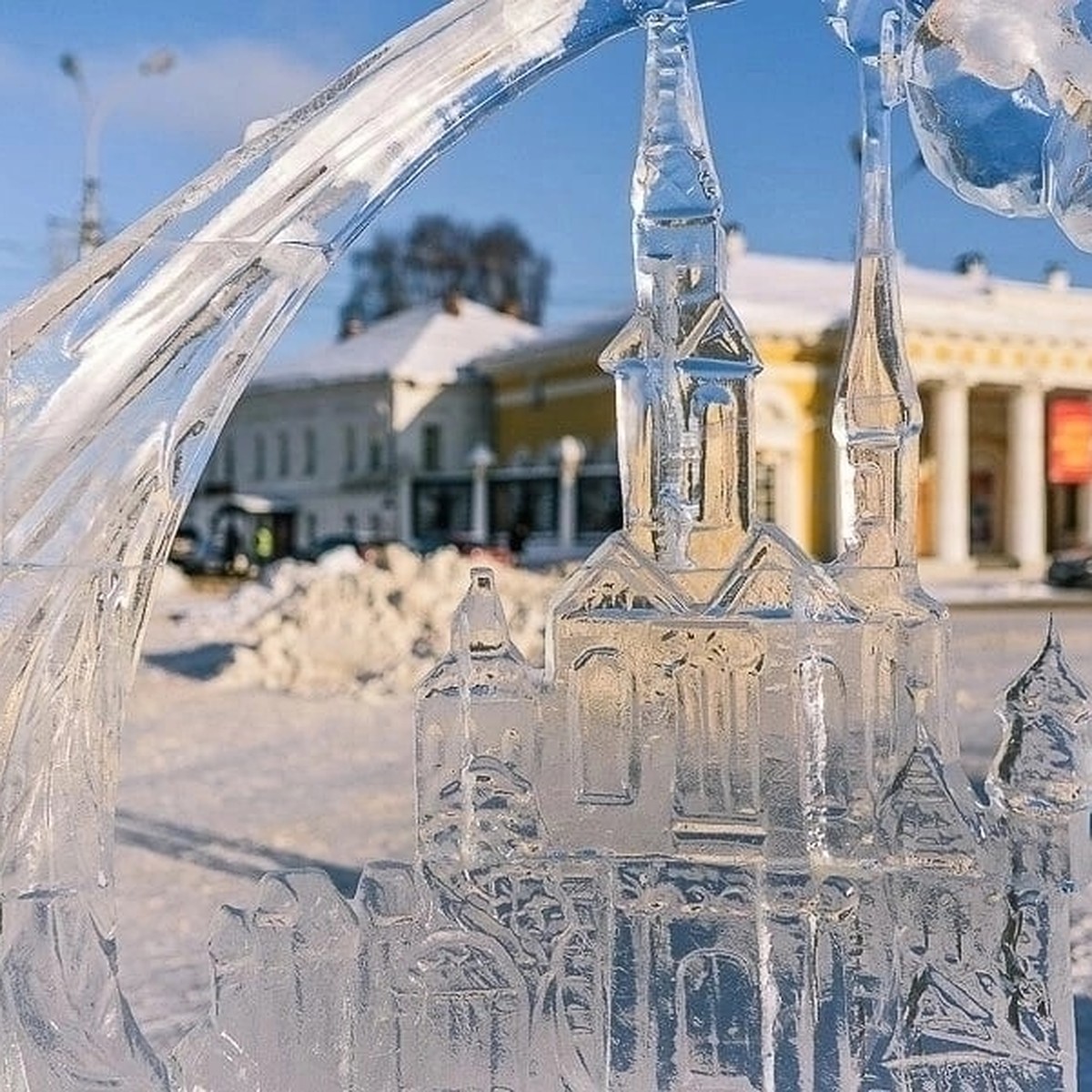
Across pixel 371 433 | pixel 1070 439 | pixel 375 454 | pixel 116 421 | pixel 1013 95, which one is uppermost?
pixel 371 433

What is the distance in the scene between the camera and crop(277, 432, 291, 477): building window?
100 feet

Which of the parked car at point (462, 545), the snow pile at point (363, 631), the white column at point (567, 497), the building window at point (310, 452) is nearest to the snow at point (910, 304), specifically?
the white column at point (567, 497)

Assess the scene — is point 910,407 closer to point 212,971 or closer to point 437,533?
point 212,971

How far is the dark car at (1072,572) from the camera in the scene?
62.1 ft

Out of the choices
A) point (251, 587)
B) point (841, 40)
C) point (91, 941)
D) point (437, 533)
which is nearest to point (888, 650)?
point (841, 40)

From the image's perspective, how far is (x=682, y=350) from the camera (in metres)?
2.14

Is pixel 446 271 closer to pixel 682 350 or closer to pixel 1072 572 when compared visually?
pixel 1072 572

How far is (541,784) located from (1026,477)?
22.5 meters

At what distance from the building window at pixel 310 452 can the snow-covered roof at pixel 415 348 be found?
1.14 metres

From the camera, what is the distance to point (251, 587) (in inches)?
553

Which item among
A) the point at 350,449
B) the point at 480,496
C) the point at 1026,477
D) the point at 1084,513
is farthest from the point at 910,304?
the point at 350,449

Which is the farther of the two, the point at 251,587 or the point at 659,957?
the point at 251,587

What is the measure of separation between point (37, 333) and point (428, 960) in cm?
106

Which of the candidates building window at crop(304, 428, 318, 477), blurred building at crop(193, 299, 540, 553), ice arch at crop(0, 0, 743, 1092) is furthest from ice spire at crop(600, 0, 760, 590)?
building window at crop(304, 428, 318, 477)
